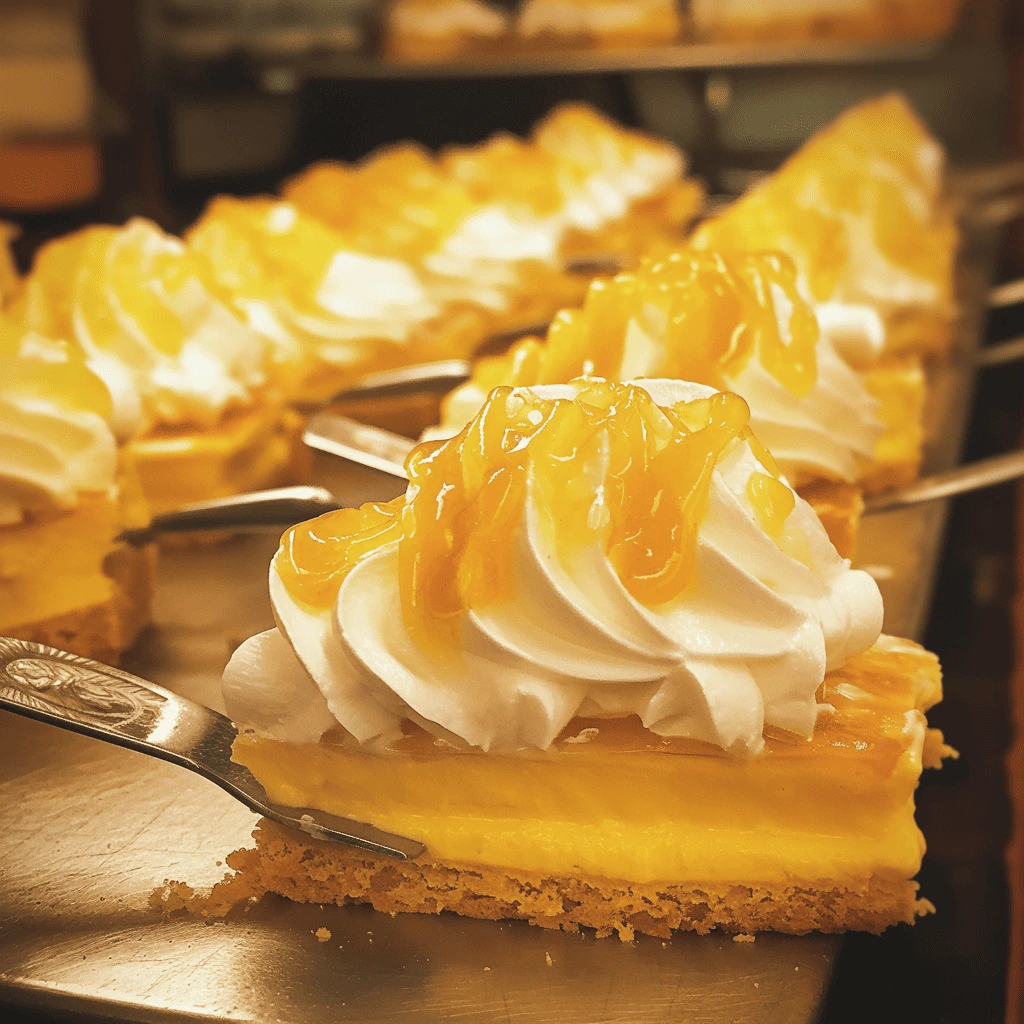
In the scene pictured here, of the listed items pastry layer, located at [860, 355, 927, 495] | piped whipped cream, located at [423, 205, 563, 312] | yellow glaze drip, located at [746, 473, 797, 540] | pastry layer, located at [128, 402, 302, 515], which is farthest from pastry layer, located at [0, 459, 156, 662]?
piped whipped cream, located at [423, 205, 563, 312]

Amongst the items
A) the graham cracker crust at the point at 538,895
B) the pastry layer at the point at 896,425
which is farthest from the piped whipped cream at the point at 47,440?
the pastry layer at the point at 896,425

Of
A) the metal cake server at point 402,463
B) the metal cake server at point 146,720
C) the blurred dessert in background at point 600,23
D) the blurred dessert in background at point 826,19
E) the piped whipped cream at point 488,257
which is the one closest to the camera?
the metal cake server at point 146,720

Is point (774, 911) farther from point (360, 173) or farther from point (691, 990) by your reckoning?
point (360, 173)

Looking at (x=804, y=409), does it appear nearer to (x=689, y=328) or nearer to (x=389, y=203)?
(x=689, y=328)

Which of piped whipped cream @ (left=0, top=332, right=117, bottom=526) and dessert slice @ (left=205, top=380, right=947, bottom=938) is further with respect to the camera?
piped whipped cream @ (left=0, top=332, right=117, bottom=526)

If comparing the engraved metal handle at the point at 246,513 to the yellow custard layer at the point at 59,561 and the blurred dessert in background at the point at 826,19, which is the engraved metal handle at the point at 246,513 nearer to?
the yellow custard layer at the point at 59,561

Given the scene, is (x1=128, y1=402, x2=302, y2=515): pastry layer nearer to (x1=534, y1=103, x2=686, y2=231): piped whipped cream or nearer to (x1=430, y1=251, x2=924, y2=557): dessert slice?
(x1=430, y1=251, x2=924, y2=557): dessert slice
